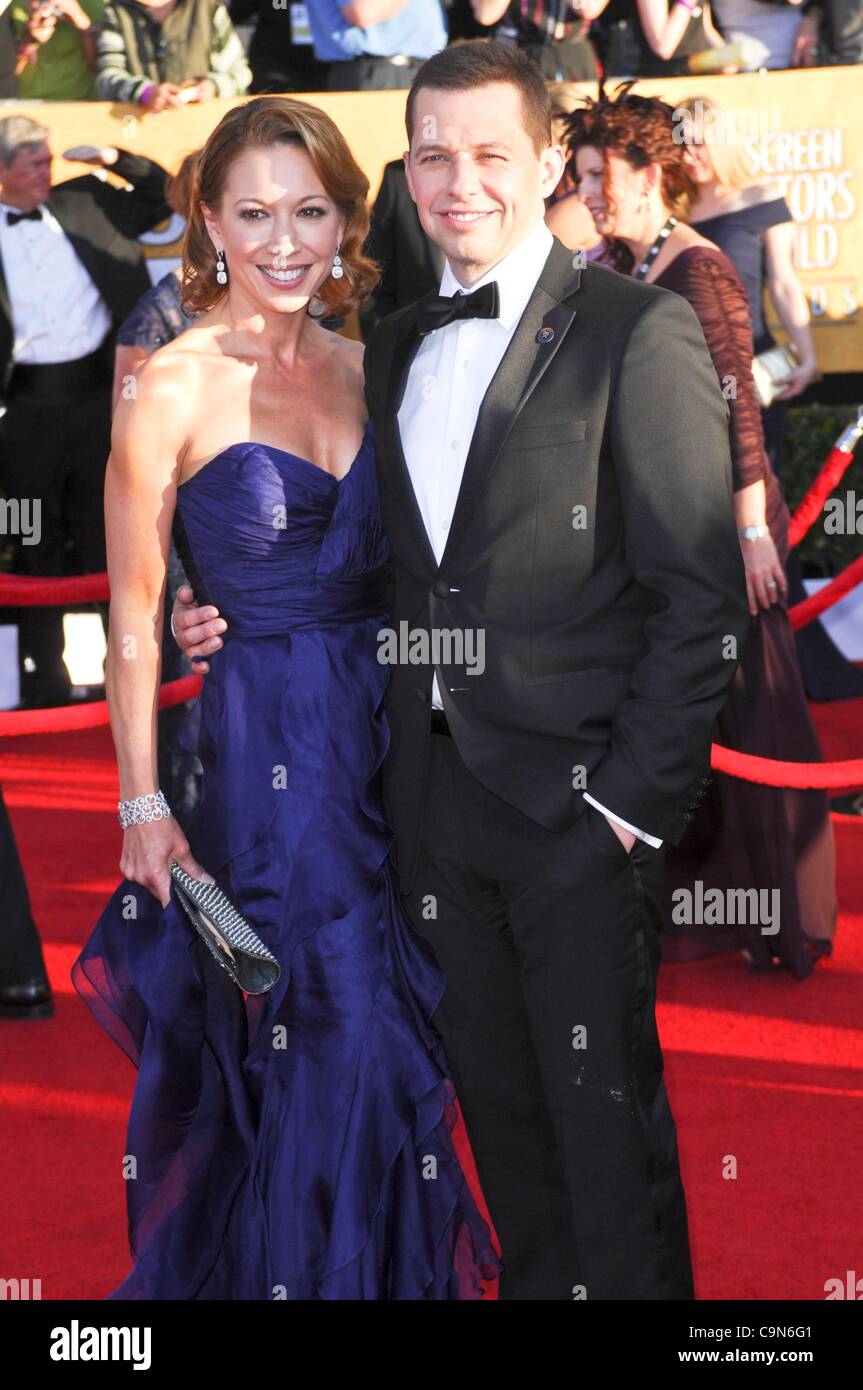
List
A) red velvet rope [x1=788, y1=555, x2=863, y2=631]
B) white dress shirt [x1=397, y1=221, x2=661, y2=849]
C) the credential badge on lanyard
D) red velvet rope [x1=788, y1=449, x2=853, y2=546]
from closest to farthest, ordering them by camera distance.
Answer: white dress shirt [x1=397, y1=221, x2=661, y2=849]
red velvet rope [x1=788, y1=555, x2=863, y2=631]
red velvet rope [x1=788, y1=449, x2=853, y2=546]
the credential badge on lanyard

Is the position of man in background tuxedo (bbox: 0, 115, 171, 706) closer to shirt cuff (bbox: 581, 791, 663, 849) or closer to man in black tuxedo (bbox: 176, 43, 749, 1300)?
man in black tuxedo (bbox: 176, 43, 749, 1300)

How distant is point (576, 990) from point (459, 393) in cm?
81

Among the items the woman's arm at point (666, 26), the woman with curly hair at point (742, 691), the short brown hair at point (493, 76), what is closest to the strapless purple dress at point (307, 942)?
the short brown hair at point (493, 76)

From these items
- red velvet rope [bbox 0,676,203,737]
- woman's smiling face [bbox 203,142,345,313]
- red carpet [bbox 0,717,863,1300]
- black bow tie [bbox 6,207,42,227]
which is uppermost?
black bow tie [bbox 6,207,42,227]

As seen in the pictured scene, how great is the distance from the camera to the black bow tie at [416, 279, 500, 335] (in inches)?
84.7

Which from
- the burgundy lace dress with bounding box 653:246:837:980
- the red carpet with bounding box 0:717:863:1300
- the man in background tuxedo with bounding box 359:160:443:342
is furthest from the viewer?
the man in background tuxedo with bounding box 359:160:443:342

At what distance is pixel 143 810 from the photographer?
7.83ft

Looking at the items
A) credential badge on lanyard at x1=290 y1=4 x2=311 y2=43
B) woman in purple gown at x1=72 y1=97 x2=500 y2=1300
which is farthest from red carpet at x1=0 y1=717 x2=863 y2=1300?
credential badge on lanyard at x1=290 y1=4 x2=311 y2=43

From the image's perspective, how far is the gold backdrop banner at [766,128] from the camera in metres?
6.89

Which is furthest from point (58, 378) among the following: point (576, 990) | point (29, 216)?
point (576, 990)

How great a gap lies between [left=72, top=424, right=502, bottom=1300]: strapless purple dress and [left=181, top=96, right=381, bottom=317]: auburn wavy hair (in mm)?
305

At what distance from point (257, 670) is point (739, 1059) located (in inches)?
68.6

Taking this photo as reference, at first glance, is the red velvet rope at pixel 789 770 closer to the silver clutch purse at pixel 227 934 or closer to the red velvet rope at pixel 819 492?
the red velvet rope at pixel 819 492
